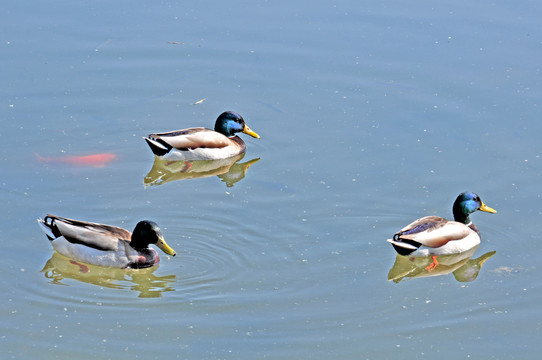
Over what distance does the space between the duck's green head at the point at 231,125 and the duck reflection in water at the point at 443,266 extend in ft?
10.6

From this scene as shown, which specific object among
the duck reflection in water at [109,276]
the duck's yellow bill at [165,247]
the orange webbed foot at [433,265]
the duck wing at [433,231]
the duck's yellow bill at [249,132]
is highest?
the duck's yellow bill at [249,132]

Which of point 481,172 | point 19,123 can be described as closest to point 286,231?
point 481,172

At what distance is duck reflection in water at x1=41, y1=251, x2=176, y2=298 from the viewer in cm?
1055

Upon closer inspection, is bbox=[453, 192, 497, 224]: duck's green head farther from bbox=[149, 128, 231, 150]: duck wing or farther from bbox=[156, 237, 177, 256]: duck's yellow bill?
bbox=[149, 128, 231, 150]: duck wing

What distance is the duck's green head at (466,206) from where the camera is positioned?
38.4 feet

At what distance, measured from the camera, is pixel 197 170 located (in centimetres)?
1356

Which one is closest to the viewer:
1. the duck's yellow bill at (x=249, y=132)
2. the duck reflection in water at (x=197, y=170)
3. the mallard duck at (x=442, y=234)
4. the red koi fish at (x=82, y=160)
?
the mallard duck at (x=442, y=234)

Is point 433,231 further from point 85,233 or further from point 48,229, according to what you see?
point 48,229

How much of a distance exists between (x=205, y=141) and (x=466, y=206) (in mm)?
3649

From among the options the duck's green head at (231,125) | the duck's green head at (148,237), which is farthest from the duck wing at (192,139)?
the duck's green head at (148,237)

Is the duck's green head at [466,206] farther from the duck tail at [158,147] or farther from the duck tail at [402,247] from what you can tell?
the duck tail at [158,147]

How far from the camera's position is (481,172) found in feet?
41.8

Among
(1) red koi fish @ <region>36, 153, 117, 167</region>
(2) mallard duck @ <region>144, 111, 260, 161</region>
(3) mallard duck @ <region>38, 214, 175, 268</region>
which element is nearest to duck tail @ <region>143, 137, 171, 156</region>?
(2) mallard duck @ <region>144, 111, 260, 161</region>

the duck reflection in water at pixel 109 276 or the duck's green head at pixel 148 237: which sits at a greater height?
the duck's green head at pixel 148 237
